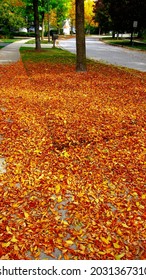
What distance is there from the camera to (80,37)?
487 inches

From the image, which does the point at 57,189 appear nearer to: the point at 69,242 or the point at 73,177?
the point at 73,177

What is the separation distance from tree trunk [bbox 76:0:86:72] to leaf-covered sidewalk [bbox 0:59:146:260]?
4639 mm

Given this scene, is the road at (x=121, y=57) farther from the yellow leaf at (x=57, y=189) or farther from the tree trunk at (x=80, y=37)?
the yellow leaf at (x=57, y=189)

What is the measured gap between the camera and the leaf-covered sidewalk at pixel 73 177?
2.89m

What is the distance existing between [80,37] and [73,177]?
9714mm

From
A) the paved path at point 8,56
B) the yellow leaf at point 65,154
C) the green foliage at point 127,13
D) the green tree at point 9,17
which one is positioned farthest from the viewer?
the green tree at point 9,17

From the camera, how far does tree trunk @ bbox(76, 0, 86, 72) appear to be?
11898 mm

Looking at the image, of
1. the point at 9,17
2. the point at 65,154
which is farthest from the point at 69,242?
the point at 9,17

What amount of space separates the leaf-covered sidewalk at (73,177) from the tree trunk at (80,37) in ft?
15.2

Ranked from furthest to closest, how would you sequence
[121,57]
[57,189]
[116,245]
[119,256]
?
[121,57] → [57,189] → [116,245] → [119,256]

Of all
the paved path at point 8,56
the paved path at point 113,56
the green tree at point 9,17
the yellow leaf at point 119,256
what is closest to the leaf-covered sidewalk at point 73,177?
the yellow leaf at point 119,256

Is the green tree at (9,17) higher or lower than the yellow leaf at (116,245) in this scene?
higher

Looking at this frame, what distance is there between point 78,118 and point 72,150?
5.74ft

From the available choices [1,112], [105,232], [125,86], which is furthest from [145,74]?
[105,232]
